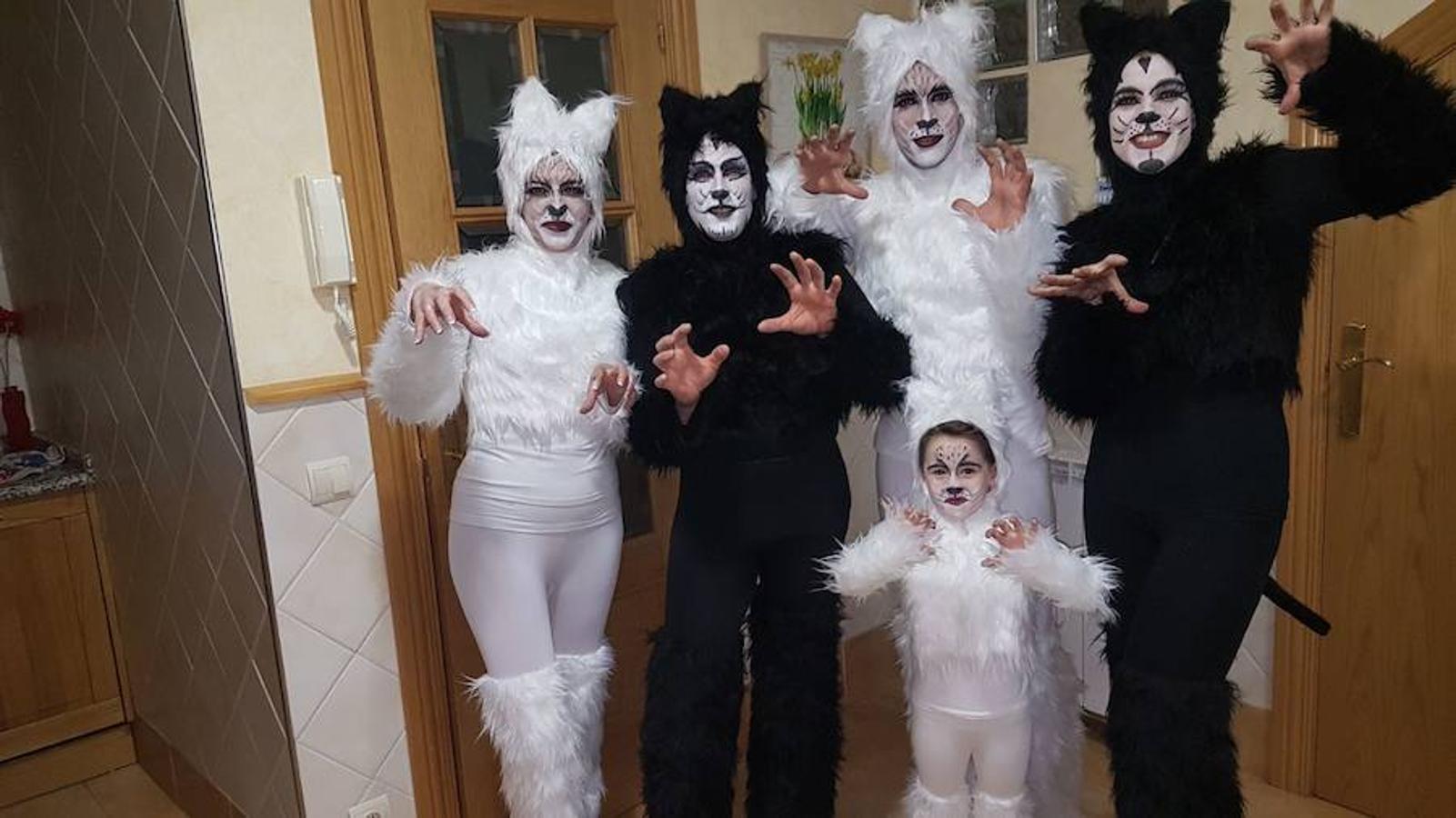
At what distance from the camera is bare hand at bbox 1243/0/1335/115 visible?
51.6 inches

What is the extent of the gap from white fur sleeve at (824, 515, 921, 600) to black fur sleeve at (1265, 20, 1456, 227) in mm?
749

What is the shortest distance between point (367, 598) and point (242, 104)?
0.90 metres

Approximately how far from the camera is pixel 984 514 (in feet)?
5.21

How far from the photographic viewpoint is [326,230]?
179 cm

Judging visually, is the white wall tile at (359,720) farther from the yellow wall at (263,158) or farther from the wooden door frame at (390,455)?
the yellow wall at (263,158)

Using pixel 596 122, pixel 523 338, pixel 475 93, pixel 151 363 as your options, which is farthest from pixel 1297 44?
pixel 151 363

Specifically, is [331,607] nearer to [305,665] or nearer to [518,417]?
[305,665]

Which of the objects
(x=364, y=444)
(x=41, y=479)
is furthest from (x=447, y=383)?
(x=41, y=479)

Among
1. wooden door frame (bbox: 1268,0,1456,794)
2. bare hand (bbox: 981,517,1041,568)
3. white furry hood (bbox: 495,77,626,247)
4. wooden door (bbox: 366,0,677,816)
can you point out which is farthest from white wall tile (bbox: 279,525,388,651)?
wooden door frame (bbox: 1268,0,1456,794)

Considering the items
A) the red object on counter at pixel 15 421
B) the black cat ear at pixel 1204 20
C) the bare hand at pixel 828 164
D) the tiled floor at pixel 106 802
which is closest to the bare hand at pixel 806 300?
the bare hand at pixel 828 164

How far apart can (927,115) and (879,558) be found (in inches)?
28.7

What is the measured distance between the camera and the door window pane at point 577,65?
2.14m

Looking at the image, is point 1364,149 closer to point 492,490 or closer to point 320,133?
point 492,490

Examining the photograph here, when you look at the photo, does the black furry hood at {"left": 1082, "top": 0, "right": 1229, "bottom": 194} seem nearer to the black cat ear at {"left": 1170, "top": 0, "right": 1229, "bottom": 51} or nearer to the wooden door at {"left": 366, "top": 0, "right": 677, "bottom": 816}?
the black cat ear at {"left": 1170, "top": 0, "right": 1229, "bottom": 51}
